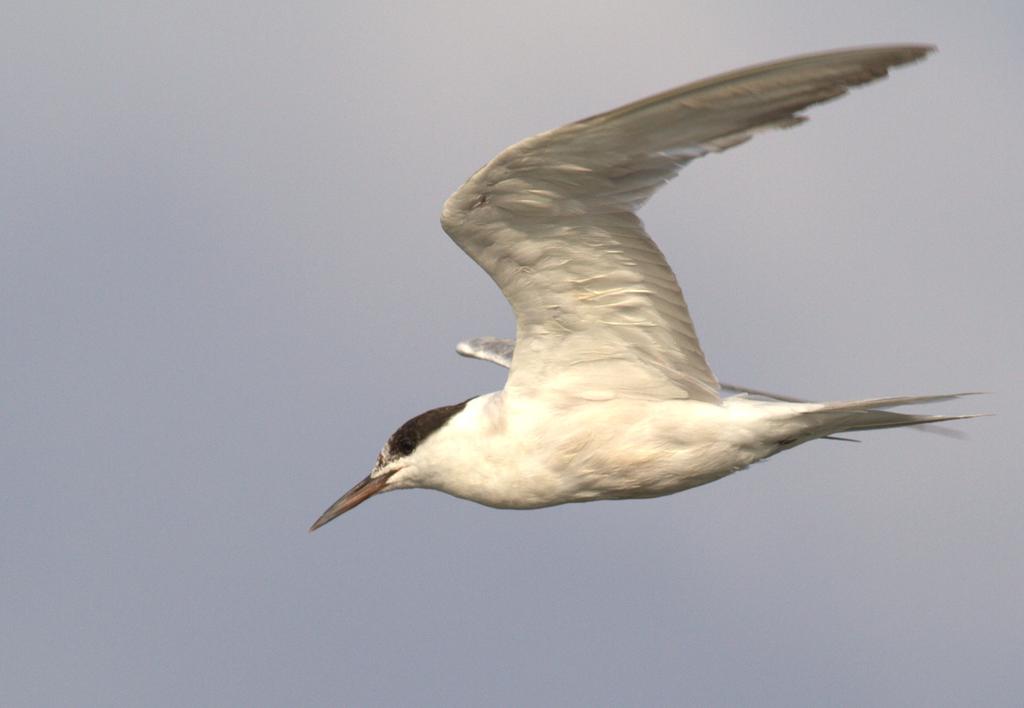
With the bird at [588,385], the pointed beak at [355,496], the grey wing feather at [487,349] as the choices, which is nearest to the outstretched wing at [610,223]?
the bird at [588,385]

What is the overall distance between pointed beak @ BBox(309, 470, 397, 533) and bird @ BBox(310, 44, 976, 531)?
36cm

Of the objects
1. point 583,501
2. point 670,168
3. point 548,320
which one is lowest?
point 583,501

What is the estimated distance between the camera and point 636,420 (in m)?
8.47

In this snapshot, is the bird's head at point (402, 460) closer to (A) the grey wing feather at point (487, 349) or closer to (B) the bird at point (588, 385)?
(B) the bird at point (588, 385)

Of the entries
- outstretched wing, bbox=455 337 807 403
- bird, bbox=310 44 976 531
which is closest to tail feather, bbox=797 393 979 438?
bird, bbox=310 44 976 531

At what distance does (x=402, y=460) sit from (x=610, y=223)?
7.09ft

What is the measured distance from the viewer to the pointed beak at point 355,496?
9414 mm

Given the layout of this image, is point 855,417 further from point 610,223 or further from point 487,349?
point 487,349

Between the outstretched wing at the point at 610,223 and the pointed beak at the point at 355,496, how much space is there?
1235 millimetres

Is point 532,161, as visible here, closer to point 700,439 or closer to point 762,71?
point 762,71

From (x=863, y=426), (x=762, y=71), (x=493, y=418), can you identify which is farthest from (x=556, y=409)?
(x=762, y=71)

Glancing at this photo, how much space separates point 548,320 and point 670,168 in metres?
1.47

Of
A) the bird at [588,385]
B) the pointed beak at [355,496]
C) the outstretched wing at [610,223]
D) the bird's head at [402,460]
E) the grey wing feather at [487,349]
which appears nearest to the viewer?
the outstretched wing at [610,223]

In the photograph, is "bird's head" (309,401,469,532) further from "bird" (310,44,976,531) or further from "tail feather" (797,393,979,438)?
"tail feather" (797,393,979,438)
